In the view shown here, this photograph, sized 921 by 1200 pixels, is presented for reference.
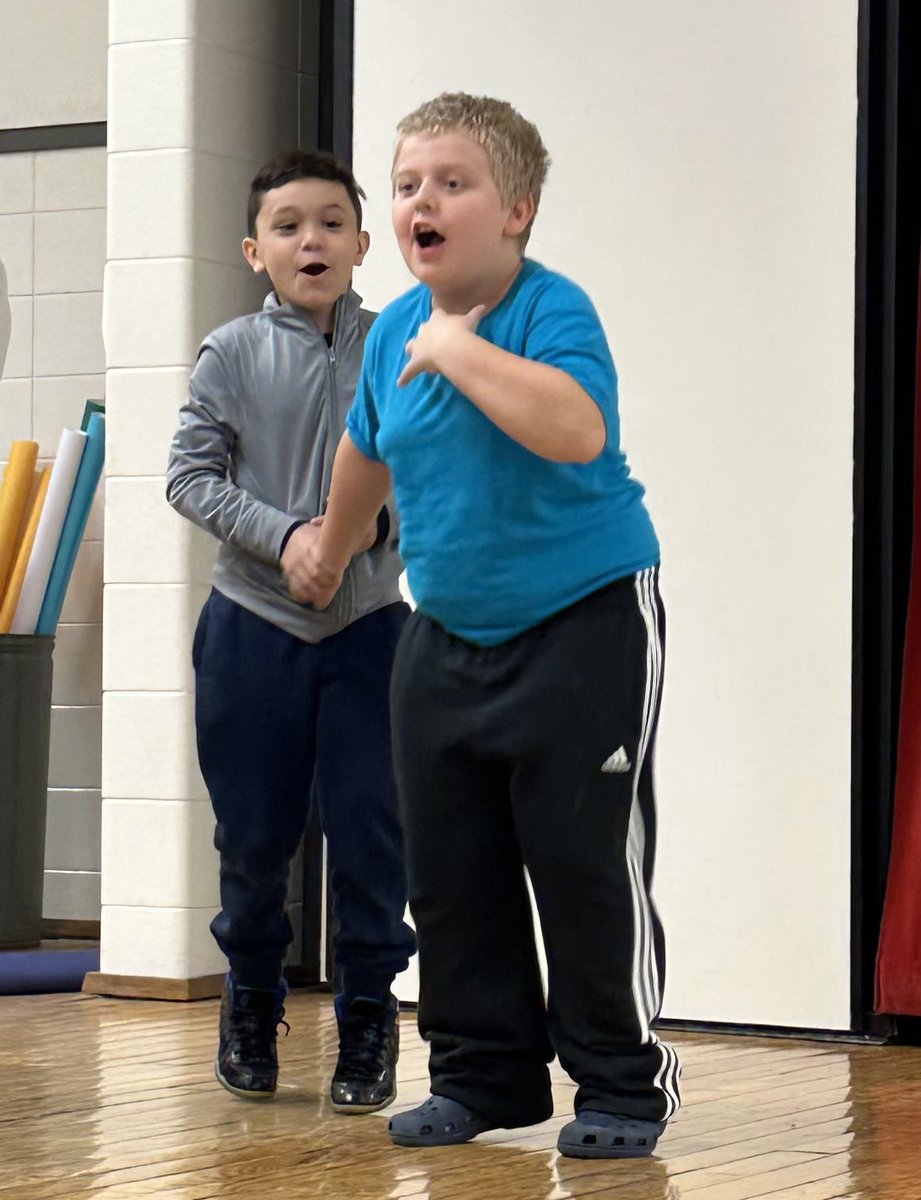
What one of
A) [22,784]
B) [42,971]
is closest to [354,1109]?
[42,971]

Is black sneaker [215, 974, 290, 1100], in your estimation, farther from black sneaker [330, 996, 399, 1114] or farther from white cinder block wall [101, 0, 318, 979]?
white cinder block wall [101, 0, 318, 979]

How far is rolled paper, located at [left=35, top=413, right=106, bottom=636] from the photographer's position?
4.52 meters

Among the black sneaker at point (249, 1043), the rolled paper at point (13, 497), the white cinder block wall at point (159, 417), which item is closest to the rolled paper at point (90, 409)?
the rolled paper at point (13, 497)

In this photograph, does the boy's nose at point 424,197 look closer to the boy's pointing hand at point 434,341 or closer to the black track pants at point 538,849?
the boy's pointing hand at point 434,341

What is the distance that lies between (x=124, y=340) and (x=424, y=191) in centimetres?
174

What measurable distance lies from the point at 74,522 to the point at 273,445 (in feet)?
6.88

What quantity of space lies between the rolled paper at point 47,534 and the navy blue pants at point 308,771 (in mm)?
2052

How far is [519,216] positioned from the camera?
7.17ft

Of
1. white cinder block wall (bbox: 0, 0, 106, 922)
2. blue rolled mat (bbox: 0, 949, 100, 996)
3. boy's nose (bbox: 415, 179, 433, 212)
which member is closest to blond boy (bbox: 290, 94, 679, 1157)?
boy's nose (bbox: 415, 179, 433, 212)

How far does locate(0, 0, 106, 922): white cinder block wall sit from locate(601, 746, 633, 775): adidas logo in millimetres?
2724

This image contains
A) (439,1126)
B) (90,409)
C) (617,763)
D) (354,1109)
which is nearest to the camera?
(617,763)

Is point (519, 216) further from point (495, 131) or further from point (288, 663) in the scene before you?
point (288, 663)

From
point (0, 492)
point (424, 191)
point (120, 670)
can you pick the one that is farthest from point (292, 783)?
point (0, 492)

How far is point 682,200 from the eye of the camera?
3.33 metres
